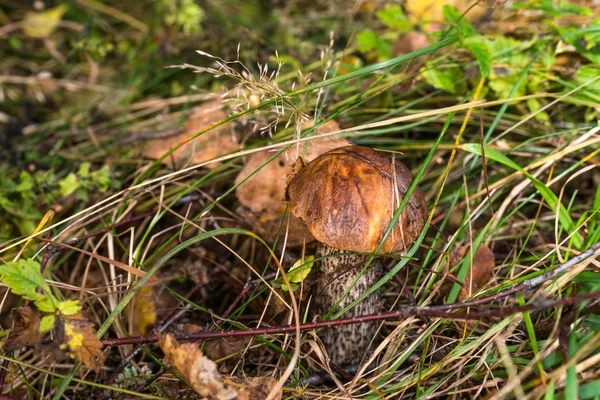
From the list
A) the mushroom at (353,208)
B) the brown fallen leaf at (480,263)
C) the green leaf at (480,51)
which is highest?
the green leaf at (480,51)

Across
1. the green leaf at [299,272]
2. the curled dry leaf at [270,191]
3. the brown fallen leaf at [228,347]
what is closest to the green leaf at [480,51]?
the curled dry leaf at [270,191]

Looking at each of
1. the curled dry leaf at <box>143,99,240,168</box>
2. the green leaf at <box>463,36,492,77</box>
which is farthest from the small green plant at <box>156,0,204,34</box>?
the green leaf at <box>463,36,492,77</box>

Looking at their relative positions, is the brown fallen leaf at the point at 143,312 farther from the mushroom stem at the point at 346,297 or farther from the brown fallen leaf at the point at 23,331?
the mushroom stem at the point at 346,297

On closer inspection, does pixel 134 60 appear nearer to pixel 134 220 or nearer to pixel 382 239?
pixel 134 220

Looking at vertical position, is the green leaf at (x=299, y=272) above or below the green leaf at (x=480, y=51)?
below

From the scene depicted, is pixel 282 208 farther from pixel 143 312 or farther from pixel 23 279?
pixel 23 279

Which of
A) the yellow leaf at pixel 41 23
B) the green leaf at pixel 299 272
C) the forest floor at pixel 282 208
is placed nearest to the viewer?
the forest floor at pixel 282 208

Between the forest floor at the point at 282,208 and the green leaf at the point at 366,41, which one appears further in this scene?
the green leaf at the point at 366,41
